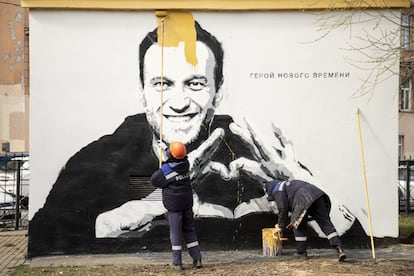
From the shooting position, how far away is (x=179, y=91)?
10008 mm

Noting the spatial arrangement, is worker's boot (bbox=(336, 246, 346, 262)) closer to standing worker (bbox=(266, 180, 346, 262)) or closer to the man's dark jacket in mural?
standing worker (bbox=(266, 180, 346, 262))

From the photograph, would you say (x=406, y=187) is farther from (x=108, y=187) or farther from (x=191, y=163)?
(x=108, y=187)

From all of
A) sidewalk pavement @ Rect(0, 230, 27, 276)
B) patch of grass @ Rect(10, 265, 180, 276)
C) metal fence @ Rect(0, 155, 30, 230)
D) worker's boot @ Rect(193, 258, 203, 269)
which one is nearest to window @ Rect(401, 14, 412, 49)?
worker's boot @ Rect(193, 258, 203, 269)

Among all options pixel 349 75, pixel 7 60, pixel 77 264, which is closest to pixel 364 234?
pixel 349 75

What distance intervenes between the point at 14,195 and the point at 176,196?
768cm

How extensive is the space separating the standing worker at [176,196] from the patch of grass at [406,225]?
500cm

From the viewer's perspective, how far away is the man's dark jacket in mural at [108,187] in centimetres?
985

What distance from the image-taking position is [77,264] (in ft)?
30.0

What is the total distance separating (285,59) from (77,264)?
4792 millimetres

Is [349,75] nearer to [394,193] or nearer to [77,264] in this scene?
[394,193]

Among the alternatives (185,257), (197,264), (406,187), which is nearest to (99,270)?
(197,264)

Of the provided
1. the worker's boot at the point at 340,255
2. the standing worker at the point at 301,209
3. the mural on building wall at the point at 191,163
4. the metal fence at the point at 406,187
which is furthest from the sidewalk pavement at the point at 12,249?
the metal fence at the point at 406,187

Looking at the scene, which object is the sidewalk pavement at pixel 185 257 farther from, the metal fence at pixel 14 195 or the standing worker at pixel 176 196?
the metal fence at pixel 14 195

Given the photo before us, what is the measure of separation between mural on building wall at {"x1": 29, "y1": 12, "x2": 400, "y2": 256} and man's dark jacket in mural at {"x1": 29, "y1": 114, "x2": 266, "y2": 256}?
0.7 inches
